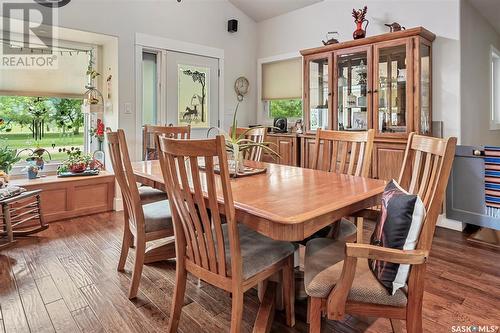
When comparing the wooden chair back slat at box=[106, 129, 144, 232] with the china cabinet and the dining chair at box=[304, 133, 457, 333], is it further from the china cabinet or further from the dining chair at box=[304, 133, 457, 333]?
the china cabinet

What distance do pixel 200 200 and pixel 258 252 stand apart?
0.42 metres

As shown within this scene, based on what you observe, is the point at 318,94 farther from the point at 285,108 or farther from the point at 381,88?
the point at 285,108


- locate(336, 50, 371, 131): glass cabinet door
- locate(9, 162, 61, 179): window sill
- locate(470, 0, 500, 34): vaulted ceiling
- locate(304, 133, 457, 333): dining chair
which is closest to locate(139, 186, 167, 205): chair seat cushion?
locate(304, 133, 457, 333): dining chair

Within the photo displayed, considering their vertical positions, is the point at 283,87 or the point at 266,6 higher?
the point at 266,6

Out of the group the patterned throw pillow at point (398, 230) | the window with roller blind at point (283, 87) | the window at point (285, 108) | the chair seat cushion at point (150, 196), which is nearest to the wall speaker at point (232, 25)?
the window with roller blind at point (283, 87)

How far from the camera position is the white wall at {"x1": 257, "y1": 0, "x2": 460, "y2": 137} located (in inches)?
129

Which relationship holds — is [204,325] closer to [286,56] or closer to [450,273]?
[450,273]

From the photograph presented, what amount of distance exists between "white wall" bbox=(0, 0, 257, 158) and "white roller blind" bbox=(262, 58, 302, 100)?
23cm

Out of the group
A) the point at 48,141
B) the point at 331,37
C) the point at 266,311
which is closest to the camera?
the point at 266,311

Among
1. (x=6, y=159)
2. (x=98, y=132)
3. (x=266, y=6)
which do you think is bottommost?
(x=6, y=159)

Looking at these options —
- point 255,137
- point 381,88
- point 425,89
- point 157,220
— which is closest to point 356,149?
point 255,137

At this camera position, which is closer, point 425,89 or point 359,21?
point 425,89

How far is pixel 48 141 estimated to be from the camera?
4.02 meters

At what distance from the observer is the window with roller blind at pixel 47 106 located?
12.0 ft
